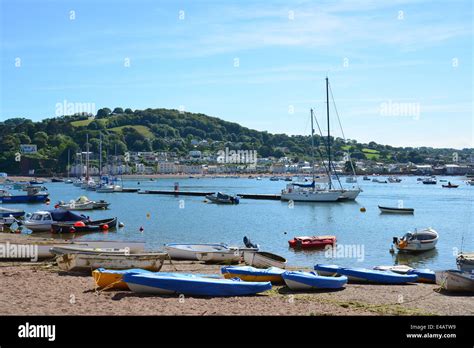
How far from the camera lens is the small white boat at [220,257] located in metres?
28.8

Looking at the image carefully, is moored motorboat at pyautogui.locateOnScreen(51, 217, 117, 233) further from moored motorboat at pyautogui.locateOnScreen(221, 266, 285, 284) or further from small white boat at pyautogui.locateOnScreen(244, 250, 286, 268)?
moored motorboat at pyautogui.locateOnScreen(221, 266, 285, 284)

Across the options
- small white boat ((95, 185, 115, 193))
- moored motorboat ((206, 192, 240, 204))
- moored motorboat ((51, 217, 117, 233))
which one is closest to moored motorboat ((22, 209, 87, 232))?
moored motorboat ((51, 217, 117, 233))

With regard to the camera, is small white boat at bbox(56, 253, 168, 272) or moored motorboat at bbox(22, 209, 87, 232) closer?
small white boat at bbox(56, 253, 168, 272)

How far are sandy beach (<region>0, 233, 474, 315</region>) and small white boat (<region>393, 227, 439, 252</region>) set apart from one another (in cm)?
1522

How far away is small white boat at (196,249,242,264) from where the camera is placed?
94.6ft

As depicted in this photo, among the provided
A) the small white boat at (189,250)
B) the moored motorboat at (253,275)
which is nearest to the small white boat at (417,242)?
the small white boat at (189,250)

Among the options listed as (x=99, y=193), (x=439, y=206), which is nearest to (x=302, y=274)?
(x=439, y=206)

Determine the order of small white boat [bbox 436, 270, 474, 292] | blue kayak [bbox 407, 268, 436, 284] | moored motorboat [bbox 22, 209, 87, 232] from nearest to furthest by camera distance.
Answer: small white boat [bbox 436, 270, 474, 292] → blue kayak [bbox 407, 268, 436, 284] → moored motorboat [bbox 22, 209, 87, 232]

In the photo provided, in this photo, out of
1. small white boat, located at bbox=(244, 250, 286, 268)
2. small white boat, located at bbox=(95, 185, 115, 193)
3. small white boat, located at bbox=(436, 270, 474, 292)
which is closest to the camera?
small white boat, located at bbox=(436, 270, 474, 292)

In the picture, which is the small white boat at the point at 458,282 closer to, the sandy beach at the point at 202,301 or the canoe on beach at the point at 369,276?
the sandy beach at the point at 202,301

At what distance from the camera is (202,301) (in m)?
17.9

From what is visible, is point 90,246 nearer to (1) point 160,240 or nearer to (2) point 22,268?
(2) point 22,268

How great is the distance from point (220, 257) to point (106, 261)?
24.4ft

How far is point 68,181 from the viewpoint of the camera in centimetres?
18512
